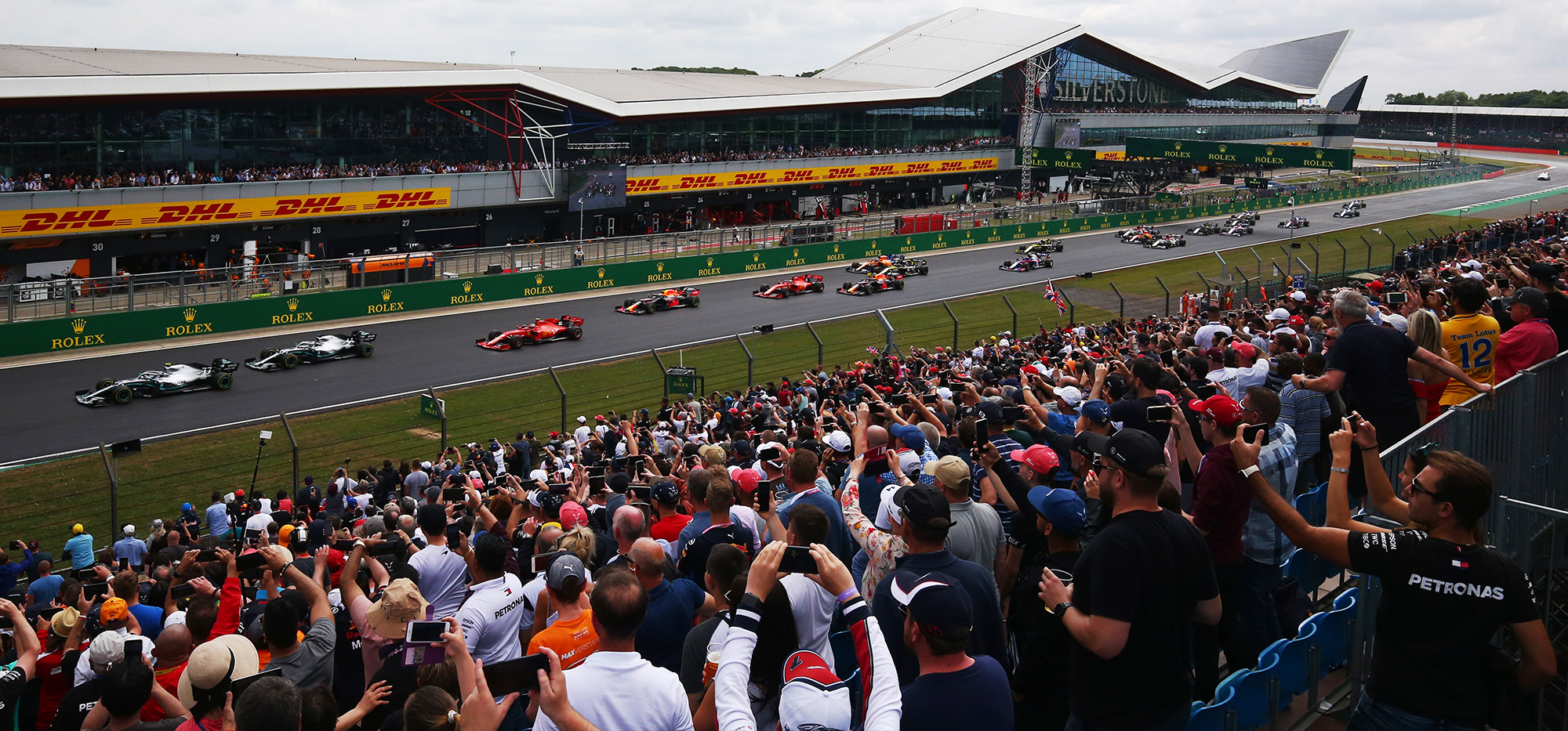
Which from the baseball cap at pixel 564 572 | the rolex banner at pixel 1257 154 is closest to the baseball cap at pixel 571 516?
the baseball cap at pixel 564 572

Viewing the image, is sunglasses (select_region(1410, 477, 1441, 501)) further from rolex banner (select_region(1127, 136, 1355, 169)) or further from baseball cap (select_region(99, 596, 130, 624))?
rolex banner (select_region(1127, 136, 1355, 169))

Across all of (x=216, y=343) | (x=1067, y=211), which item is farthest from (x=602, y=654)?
(x=1067, y=211)

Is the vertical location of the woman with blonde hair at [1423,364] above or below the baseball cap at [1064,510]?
above

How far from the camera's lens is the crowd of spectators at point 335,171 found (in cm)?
4153

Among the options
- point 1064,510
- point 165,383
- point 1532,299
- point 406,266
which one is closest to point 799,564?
point 1064,510

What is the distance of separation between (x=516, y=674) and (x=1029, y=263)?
159 feet

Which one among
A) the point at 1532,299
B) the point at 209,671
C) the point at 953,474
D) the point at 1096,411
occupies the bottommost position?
the point at 209,671

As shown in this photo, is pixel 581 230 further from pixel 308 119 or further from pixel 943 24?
pixel 943 24

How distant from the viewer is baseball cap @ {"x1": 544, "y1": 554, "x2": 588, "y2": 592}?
5008 mm

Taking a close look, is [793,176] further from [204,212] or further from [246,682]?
[246,682]

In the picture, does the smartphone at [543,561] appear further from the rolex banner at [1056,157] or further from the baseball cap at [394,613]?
the rolex banner at [1056,157]

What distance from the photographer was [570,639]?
5020 mm

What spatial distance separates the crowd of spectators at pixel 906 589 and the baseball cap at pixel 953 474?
1 cm

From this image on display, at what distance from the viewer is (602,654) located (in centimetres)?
402
